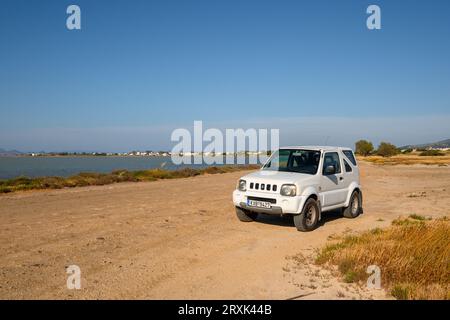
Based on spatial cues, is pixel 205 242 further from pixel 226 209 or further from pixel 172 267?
pixel 226 209

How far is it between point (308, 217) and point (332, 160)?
6.80 feet

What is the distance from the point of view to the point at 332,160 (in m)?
10.8

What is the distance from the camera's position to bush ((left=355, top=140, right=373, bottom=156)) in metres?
135

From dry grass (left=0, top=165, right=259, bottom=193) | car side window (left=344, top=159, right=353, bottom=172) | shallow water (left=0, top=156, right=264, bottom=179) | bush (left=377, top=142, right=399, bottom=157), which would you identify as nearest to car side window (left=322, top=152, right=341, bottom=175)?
car side window (left=344, top=159, right=353, bottom=172)

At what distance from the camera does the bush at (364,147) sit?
13512 centimetres

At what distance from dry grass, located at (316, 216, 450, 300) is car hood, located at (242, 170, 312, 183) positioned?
71.2 inches

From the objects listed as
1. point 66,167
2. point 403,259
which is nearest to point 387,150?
point 66,167

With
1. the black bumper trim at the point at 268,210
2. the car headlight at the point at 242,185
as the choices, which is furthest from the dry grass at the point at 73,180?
the black bumper trim at the point at 268,210

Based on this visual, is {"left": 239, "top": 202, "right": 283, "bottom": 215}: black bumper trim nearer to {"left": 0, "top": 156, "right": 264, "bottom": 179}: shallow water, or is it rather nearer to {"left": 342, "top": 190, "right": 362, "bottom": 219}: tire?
{"left": 342, "top": 190, "right": 362, "bottom": 219}: tire

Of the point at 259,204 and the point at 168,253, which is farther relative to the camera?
the point at 259,204

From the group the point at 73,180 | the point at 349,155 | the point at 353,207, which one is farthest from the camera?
the point at 73,180

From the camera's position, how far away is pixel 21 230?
9.43 m

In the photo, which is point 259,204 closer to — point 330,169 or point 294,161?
point 294,161

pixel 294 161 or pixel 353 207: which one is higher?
pixel 294 161
